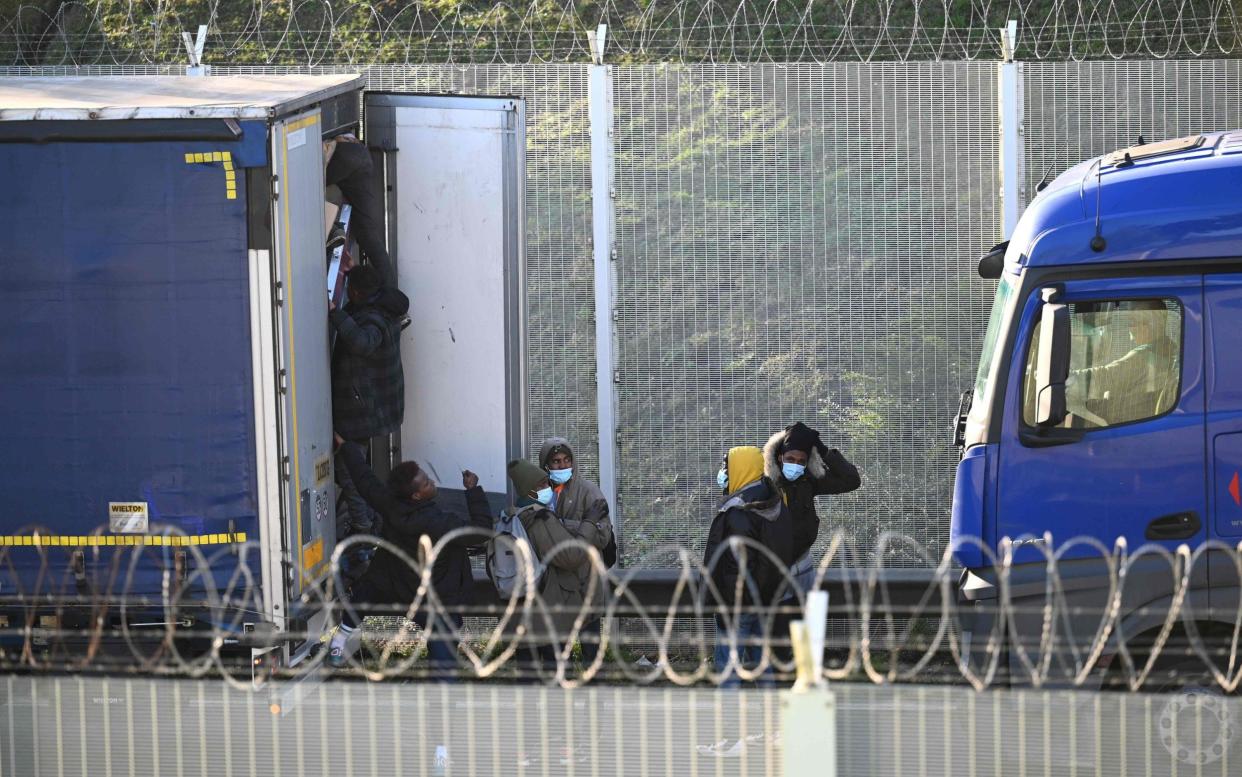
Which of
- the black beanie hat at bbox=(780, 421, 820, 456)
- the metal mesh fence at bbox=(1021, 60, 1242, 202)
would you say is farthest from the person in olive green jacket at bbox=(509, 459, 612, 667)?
the metal mesh fence at bbox=(1021, 60, 1242, 202)

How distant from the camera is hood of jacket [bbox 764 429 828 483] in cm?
818

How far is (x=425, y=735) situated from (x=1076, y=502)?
332 cm

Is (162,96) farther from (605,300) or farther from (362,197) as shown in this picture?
(605,300)

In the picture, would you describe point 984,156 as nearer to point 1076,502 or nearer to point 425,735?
point 1076,502

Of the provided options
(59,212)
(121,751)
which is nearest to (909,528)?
(59,212)

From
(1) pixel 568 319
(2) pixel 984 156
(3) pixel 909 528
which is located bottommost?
(3) pixel 909 528

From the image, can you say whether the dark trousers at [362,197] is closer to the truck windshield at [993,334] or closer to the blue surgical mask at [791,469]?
the blue surgical mask at [791,469]

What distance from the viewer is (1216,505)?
264 inches

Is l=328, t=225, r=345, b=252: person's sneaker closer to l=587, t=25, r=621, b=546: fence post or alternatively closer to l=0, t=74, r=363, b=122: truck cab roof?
l=0, t=74, r=363, b=122: truck cab roof

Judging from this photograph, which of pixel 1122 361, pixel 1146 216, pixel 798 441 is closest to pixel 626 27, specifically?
pixel 798 441

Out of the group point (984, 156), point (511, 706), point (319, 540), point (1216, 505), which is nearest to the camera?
point (511, 706)

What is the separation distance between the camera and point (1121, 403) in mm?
6820

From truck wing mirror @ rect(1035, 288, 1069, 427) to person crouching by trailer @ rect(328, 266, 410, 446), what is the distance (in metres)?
3.19

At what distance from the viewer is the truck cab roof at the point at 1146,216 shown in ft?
22.1
